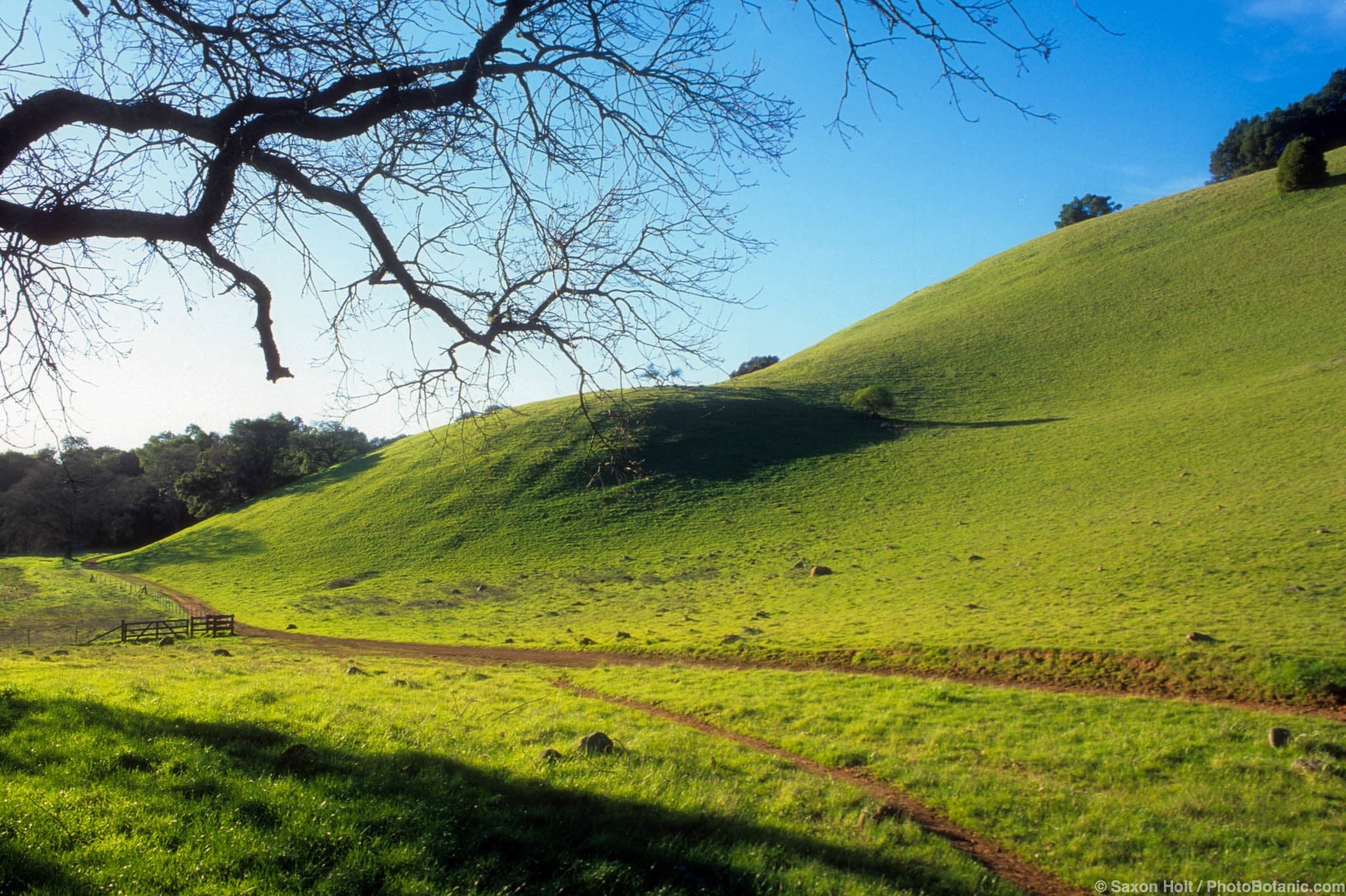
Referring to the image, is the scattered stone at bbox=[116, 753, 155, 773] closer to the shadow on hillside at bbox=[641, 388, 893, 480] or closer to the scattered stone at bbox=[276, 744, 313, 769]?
the scattered stone at bbox=[276, 744, 313, 769]

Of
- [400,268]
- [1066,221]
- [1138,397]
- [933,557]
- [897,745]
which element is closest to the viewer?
[400,268]

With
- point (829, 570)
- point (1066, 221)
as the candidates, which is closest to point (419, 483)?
point (829, 570)

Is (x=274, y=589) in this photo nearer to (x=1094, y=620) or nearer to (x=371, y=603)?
(x=371, y=603)

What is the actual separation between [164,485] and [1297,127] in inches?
6206

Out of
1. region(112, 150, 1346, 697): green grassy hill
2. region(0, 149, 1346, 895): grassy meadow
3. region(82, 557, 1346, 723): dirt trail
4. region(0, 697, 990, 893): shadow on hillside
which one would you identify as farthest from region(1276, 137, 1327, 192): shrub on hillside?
region(0, 697, 990, 893): shadow on hillside

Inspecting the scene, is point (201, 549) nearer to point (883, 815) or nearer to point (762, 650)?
point (762, 650)

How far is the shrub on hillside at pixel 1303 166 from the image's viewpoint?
81688 mm

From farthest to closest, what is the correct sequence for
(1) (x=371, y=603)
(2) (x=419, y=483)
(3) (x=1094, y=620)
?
(2) (x=419, y=483)
(1) (x=371, y=603)
(3) (x=1094, y=620)

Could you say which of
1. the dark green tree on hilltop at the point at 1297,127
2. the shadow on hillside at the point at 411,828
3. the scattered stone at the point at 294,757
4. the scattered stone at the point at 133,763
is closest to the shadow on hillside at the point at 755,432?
the scattered stone at the point at 294,757

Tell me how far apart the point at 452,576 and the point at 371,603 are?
5.71 m

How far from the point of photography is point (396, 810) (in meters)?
5.27

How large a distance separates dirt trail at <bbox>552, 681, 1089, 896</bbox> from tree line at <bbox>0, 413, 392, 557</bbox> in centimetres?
6753

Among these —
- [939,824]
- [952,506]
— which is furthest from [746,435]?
[939,824]

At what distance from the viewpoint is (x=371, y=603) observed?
37.4m
